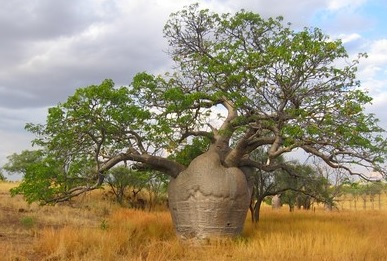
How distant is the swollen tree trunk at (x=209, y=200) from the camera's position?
10.7 metres

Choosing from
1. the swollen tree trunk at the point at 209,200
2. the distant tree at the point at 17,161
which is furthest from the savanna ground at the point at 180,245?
the distant tree at the point at 17,161

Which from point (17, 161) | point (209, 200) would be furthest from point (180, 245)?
point (17, 161)

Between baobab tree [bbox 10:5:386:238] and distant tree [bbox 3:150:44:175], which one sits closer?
baobab tree [bbox 10:5:386:238]

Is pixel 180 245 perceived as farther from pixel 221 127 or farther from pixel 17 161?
pixel 17 161

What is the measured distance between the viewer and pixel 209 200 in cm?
1067

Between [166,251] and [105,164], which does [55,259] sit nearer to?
[166,251]

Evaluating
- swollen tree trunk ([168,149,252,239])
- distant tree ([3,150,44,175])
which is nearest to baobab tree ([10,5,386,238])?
swollen tree trunk ([168,149,252,239])

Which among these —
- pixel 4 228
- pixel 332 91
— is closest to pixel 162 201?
pixel 4 228

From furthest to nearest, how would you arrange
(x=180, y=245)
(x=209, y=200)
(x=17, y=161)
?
(x=17, y=161) → (x=209, y=200) → (x=180, y=245)

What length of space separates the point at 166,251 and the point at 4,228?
7.04m

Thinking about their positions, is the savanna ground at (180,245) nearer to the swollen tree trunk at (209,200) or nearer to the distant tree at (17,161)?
the swollen tree trunk at (209,200)

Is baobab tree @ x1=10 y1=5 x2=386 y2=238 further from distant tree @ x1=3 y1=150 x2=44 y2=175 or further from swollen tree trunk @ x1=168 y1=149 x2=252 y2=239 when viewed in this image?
distant tree @ x1=3 y1=150 x2=44 y2=175

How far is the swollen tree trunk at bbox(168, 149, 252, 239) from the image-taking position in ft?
35.1

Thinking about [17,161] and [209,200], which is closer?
[209,200]
